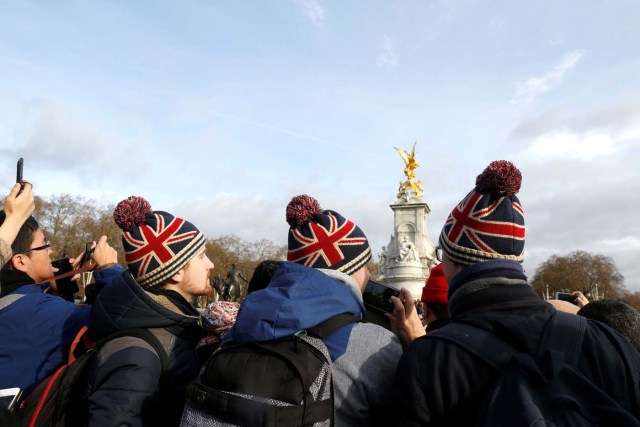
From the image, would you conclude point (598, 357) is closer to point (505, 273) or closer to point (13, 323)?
point (505, 273)

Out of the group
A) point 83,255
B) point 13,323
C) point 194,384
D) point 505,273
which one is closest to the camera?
point 194,384

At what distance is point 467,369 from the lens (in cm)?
182

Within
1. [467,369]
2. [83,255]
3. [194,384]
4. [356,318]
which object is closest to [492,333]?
[467,369]

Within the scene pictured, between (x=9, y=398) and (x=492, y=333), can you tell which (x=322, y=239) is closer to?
(x=492, y=333)

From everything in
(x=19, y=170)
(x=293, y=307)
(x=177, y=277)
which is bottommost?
(x=293, y=307)

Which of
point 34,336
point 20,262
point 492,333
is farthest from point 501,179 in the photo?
point 20,262

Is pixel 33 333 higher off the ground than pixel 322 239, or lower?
lower

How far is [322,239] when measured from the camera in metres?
2.45

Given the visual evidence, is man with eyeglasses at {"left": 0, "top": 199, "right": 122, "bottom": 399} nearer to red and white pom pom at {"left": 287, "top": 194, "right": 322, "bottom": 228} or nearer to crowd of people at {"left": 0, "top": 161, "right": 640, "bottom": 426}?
crowd of people at {"left": 0, "top": 161, "right": 640, "bottom": 426}

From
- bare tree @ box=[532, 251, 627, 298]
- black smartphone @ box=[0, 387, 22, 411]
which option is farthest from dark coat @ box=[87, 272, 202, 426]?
bare tree @ box=[532, 251, 627, 298]

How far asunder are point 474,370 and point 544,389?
23cm

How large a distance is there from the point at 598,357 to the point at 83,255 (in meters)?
3.50

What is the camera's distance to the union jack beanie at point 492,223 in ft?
7.11

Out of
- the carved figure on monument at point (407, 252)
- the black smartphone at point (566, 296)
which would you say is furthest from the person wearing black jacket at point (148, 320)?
the carved figure on monument at point (407, 252)
